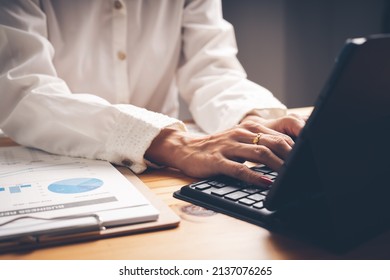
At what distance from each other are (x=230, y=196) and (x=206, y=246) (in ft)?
0.36

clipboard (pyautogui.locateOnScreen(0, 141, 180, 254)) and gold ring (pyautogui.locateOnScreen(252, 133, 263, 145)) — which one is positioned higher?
gold ring (pyautogui.locateOnScreen(252, 133, 263, 145))

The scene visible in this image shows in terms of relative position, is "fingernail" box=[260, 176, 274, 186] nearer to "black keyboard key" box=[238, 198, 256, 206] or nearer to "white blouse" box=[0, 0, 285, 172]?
"black keyboard key" box=[238, 198, 256, 206]

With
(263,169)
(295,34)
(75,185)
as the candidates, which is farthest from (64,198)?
(295,34)

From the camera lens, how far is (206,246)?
0.46m

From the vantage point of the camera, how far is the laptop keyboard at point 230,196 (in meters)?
0.53

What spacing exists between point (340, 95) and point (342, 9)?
1974 mm

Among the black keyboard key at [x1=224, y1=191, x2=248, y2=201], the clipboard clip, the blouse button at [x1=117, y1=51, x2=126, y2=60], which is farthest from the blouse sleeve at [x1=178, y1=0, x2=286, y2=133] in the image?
the clipboard clip

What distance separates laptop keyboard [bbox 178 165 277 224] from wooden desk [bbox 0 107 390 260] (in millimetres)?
17

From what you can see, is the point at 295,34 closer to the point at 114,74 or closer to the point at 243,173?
the point at 114,74

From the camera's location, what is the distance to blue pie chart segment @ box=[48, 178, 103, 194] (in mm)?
578

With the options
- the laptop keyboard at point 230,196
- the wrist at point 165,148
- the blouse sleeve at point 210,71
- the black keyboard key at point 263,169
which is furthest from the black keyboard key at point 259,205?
the blouse sleeve at point 210,71

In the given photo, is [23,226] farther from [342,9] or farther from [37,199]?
[342,9]
